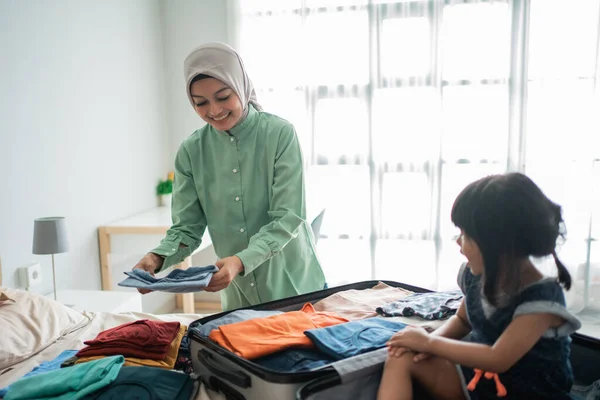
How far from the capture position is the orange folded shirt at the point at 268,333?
40.9 inches

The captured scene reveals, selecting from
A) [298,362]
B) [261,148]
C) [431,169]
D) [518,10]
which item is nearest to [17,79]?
[261,148]

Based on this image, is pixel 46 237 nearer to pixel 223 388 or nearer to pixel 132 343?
pixel 132 343

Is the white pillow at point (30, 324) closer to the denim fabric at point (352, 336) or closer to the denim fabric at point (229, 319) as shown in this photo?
the denim fabric at point (229, 319)

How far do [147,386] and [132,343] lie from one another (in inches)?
10.0

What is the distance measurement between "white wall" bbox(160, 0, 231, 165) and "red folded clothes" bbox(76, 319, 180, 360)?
92.2 inches

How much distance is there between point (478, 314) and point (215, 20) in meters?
2.88

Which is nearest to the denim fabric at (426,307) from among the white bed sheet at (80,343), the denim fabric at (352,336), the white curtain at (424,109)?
the denim fabric at (352,336)

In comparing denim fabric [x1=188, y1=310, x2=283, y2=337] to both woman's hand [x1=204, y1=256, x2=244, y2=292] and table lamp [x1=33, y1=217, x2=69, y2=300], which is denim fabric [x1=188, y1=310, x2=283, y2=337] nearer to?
woman's hand [x1=204, y1=256, x2=244, y2=292]

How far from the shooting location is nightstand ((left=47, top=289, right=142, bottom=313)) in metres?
2.16

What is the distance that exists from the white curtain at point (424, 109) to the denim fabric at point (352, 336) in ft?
7.38

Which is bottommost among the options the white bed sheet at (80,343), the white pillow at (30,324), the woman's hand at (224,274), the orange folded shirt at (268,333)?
the white bed sheet at (80,343)

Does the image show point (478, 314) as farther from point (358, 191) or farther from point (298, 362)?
point (358, 191)

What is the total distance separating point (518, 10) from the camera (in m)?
3.06

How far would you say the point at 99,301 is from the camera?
2.24 metres
